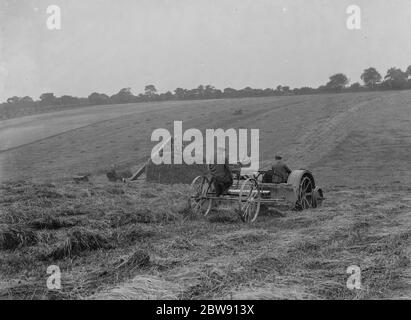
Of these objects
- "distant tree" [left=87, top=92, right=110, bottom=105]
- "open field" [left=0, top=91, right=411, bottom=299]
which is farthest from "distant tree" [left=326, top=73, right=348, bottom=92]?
"open field" [left=0, top=91, right=411, bottom=299]

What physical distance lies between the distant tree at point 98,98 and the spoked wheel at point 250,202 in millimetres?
67580

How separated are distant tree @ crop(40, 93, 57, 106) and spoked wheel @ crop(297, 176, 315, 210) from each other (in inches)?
2762

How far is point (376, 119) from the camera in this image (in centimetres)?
3856

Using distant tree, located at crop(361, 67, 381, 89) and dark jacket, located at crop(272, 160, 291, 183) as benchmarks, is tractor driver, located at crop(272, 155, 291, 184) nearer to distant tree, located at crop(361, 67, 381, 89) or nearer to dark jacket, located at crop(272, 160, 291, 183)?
dark jacket, located at crop(272, 160, 291, 183)

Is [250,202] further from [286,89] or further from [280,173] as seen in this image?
[286,89]

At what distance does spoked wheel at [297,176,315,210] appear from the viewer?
13.4 m

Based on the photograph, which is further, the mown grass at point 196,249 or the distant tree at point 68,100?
the distant tree at point 68,100

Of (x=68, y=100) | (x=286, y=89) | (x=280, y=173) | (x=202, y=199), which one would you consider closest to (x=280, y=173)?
(x=280, y=173)

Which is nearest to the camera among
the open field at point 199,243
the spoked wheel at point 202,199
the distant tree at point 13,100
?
the open field at point 199,243

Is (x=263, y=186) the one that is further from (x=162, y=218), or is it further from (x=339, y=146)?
(x=339, y=146)

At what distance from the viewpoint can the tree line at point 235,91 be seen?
6556 cm

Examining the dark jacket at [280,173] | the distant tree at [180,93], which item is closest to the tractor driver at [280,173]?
the dark jacket at [280,173]

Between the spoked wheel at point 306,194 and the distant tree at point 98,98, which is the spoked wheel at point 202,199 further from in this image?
the distant tree at point 98,98

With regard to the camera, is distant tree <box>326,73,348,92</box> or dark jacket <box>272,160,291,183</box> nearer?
dark jacket <box>272,160,291,183</box>
